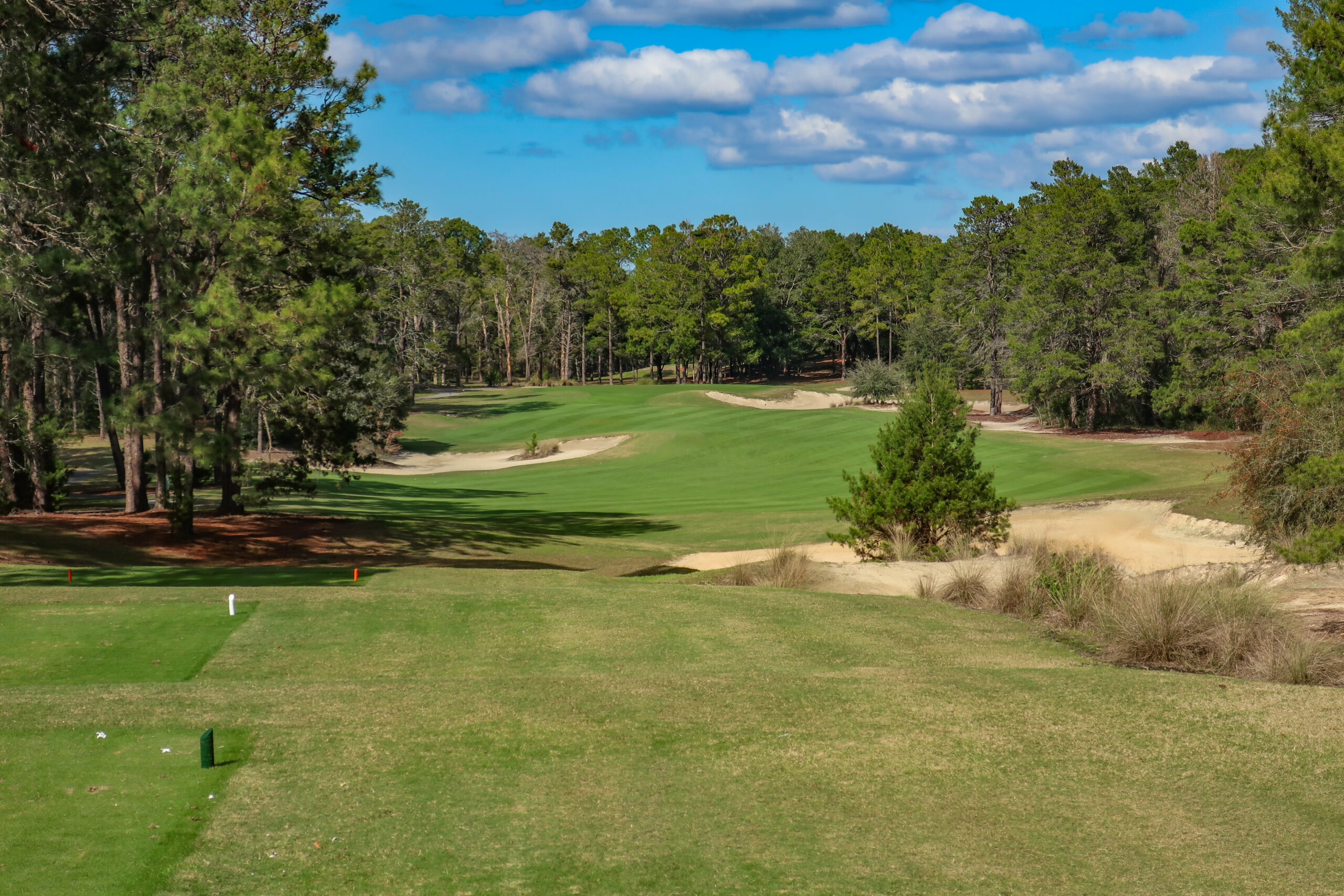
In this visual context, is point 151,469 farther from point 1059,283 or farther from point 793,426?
point 1059,283

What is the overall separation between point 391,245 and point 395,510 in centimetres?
5173

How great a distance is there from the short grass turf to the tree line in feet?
26.0

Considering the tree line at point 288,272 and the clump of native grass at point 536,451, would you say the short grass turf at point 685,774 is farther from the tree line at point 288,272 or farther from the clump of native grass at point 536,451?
the clump of native grass at point 536,451

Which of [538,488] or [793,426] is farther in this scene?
[793,426]

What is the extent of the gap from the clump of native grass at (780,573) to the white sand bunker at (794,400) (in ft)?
A: 166

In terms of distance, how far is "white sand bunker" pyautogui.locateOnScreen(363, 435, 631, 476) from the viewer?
53094 mm

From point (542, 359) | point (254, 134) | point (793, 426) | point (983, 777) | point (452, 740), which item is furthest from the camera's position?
point (542, 359)

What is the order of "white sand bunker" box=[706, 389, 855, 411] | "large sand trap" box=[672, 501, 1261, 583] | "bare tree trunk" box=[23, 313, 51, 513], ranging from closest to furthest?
"large sand trap" box=[672, 501, 1261, 583]
"bare tree trunk" box=[23, 313, 51, 513]
"white sand bunker" box=[706, 389, 855, 411]

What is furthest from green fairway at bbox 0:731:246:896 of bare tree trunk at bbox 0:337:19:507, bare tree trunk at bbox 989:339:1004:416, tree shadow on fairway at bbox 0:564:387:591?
bare tree trunk at bbox 989:339:1004:416

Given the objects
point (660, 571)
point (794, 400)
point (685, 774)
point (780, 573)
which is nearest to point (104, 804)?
Result: point (685, 774)

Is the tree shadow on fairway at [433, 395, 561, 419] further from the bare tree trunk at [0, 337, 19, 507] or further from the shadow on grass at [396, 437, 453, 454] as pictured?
the bare tree trunk at [0, 337, 19, 507]

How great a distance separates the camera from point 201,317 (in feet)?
76.4

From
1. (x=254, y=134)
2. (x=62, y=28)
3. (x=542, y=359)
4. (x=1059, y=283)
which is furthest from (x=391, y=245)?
(x=62, y=28)

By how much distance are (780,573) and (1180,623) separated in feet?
26.3
